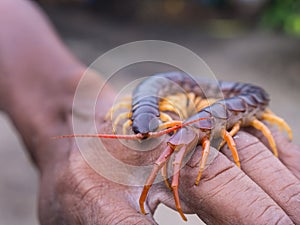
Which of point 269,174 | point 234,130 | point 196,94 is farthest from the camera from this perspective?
point 196,94

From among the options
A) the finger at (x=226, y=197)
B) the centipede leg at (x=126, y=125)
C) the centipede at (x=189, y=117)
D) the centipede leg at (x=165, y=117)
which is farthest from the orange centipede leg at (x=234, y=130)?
the centipede leg at (x=126, y=125)

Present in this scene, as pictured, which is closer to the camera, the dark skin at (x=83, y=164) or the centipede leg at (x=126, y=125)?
the dark skin at (x=83, y=164)

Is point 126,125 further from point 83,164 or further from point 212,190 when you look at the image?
point 212,190

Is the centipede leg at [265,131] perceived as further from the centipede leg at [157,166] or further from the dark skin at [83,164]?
the centipede leg at [157,166]

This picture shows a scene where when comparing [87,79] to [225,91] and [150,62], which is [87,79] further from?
[150,62]

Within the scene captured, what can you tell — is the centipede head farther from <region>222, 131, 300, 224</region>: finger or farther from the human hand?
<region>222, 131, 300, 224</region>: finger

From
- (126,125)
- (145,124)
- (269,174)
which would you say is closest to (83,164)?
(126,125)
